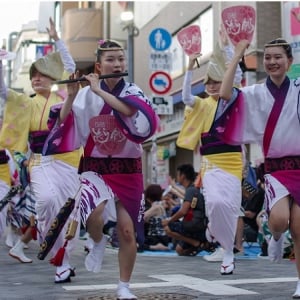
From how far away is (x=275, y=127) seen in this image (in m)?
4.30

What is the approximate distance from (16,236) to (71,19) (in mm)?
17594

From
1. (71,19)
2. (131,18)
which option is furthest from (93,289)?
(71,19)

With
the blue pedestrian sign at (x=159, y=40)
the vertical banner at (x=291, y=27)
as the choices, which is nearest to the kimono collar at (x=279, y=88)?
the blue pedestrian sign at (x=159, y=40)

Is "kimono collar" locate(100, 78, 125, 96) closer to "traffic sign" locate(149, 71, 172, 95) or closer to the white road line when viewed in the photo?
the white road line

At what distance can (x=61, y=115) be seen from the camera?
174 inches

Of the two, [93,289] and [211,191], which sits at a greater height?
[211,191]

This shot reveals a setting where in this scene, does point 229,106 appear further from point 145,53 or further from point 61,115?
point 145,53

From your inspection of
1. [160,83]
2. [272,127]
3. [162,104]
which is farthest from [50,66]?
[160,83]

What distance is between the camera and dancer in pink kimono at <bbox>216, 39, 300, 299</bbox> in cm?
425

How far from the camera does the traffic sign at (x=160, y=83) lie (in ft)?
38.6

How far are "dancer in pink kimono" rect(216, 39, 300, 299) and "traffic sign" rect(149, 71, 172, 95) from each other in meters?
7.25

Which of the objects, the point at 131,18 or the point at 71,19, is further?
the point at 71,19

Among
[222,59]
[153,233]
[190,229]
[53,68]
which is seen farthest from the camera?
[153,233]

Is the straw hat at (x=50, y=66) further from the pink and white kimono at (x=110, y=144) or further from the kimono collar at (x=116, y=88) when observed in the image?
the kimono collar at (x=116, y=88)
